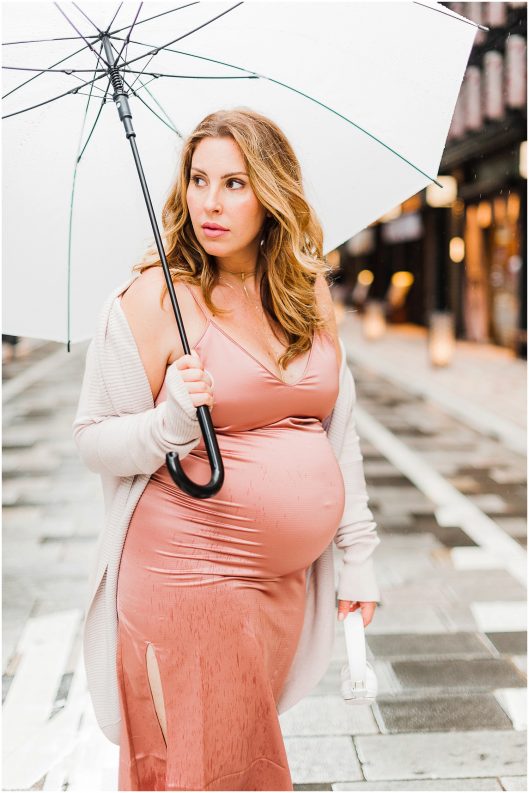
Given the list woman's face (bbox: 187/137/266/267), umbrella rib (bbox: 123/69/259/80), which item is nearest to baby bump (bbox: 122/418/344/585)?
woman's face (bbox: 187/137/266/267)

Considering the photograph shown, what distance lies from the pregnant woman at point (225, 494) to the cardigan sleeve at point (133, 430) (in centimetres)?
3

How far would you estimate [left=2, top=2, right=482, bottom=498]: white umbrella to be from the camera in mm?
2279

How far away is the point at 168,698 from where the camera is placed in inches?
78.9

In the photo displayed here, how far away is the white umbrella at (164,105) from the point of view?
2279mm

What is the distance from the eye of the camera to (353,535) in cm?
234

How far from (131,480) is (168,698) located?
1.58 ft

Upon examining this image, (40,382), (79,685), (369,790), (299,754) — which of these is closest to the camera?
(369,790)

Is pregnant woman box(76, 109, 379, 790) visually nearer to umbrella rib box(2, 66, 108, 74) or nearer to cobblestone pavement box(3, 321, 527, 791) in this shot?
umbrella rib box(2, 66, 108, 74)

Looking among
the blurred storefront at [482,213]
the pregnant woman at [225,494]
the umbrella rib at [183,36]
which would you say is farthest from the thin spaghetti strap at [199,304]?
the blurred storefront at [482,213]

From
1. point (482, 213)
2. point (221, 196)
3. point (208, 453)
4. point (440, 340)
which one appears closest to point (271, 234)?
point (221, 196)

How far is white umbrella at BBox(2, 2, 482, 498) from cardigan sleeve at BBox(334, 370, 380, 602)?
64 cm

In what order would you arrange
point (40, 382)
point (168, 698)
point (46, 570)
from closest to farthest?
point (168, 698), point (46, 570), point (40, 382)

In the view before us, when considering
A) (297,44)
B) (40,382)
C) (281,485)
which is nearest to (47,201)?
(297,44)

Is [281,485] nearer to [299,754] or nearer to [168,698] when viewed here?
[168,698]
